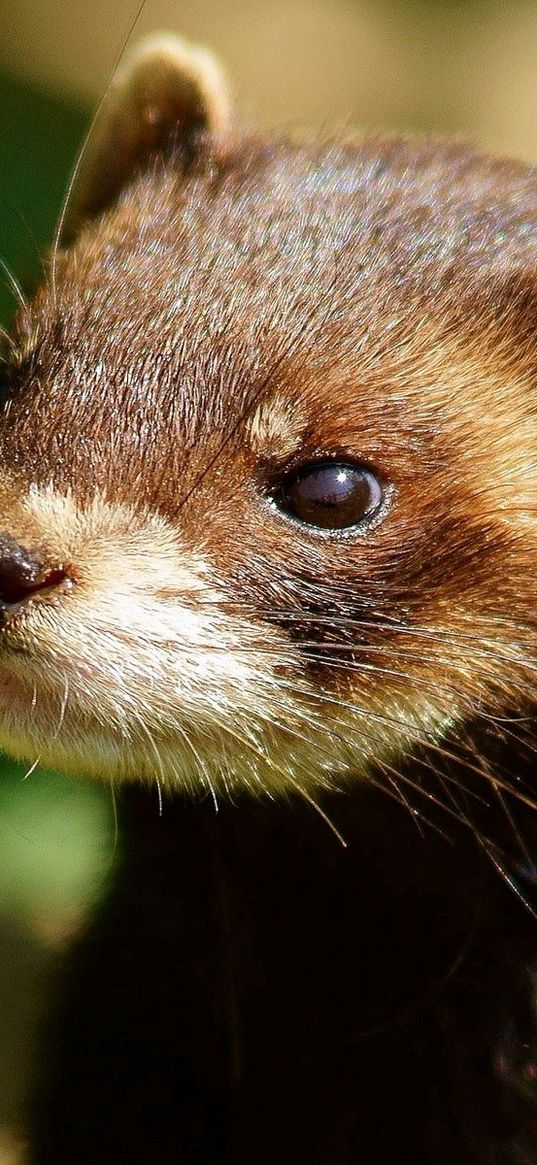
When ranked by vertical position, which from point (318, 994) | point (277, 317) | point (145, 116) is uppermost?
point (145, 116)

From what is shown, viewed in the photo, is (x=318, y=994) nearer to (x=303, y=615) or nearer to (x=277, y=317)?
(x=303, y=615)

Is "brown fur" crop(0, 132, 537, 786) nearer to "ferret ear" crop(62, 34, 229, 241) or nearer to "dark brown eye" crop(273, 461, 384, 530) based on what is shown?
"dark brown eye" crop(273, 461, 384, 530)

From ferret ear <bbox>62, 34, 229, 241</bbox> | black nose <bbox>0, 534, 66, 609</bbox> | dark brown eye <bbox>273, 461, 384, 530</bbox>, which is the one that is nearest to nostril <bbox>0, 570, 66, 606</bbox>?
black nose <bbox>0, 534, 66, 609</bbox>

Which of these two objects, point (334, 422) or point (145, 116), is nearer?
point (334, 422)

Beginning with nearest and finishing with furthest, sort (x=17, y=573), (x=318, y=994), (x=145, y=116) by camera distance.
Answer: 1. (x=17, y=573)
2. (x=318, y=994)
3. (x=145, y=116)

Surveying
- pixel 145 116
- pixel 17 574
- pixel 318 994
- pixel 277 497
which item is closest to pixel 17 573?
pixel 17 574

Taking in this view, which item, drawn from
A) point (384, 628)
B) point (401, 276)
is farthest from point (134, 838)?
point (401, 276)

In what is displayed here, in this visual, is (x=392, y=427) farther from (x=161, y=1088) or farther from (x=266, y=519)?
(x=161, y=1088)

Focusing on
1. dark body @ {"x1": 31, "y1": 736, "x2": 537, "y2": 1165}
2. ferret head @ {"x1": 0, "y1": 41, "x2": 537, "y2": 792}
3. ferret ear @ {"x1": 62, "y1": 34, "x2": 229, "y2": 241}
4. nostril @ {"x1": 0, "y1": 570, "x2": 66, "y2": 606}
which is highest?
ferret ear @ {"x1": 62, "y1": 34, "x2": 229, "y2": 241}
